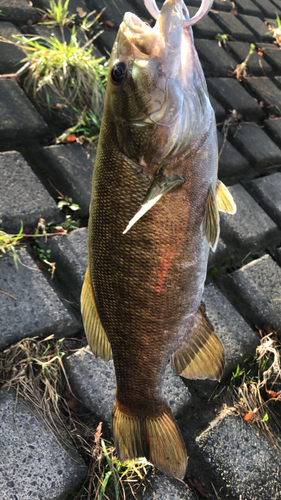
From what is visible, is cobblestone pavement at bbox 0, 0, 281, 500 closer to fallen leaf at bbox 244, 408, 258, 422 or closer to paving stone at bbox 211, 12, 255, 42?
fallen leaf at bbox 244, 408, 258, 422

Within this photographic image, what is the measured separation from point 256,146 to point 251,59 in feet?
4.47

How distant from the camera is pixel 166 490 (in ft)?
5.75

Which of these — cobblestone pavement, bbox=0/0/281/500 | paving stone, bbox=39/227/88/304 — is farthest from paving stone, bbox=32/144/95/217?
paving stone, bbox=39/227/88/304

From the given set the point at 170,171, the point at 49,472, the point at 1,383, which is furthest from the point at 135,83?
the point at 49,472

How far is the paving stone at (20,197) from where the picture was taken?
7.38 ft

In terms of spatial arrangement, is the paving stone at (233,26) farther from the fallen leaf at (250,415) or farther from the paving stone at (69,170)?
the fallen leaf at (250,415)

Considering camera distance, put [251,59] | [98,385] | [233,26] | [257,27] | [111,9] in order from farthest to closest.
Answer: [257,27] < [233,26] < [251,59] < [111,9] < [98,385]

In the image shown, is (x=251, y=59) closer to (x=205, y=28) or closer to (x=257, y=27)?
(x=205, y=28)

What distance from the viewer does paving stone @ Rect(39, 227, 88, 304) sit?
221 cm

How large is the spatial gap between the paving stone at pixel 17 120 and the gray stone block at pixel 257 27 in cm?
316

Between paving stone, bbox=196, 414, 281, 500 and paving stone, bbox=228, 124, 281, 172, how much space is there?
2.12 metres

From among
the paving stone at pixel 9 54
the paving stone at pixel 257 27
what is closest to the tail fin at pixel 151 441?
the paving stone at pixel 9 54

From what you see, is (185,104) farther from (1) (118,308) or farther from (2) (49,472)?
(2) (49,472)

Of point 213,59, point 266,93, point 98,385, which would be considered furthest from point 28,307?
point 266,93
